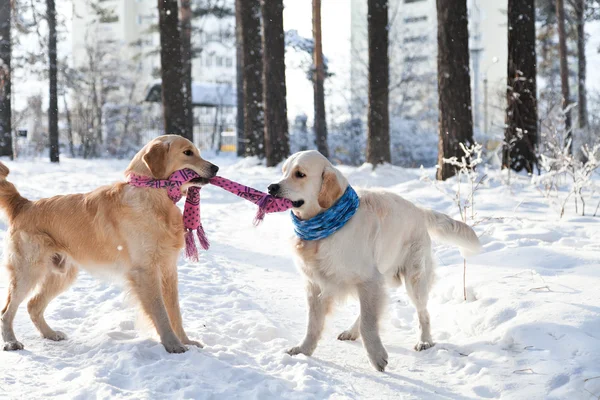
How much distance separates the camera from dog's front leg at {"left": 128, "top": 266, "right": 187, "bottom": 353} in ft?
12.8

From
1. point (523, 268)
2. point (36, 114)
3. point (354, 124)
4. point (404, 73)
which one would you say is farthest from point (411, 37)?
point (523, 268)

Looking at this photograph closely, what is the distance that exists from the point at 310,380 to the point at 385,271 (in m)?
1.16

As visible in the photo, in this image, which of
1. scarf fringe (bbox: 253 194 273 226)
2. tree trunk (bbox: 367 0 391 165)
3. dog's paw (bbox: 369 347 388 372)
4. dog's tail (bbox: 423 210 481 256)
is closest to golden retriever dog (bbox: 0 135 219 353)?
scarf fringe (bbox: 253 194 273 226)

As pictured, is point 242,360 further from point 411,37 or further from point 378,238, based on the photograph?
point 411,37

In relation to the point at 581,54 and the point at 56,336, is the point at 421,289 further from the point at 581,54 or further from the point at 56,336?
the point at 581,54

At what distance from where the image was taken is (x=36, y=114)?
94.9 ft

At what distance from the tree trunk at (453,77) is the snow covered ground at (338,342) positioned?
13.5 feet

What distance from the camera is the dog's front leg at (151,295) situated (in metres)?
3.89

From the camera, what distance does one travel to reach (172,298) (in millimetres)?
4148

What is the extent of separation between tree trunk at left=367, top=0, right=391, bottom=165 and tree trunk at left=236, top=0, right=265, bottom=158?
3303 millimetres

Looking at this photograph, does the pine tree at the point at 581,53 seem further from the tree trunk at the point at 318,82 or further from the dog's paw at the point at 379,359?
the dog's paw at the point at 379,359

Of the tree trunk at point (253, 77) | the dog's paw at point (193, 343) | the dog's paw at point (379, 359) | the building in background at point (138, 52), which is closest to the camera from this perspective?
the dog's paw at point (379, 359)

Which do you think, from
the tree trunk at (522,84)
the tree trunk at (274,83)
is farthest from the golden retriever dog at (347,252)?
the tree trunk at (274,83)

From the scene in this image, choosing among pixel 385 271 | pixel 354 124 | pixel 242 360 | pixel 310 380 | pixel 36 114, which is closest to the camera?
pixel 310 380
